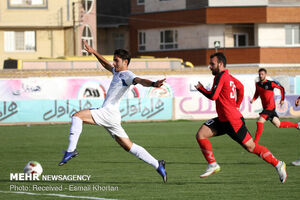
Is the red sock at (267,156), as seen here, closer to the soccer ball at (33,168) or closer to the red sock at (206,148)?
the red sock at (206,148)

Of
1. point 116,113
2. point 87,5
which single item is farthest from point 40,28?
point 116,113

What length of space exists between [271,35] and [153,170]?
40.7 metres

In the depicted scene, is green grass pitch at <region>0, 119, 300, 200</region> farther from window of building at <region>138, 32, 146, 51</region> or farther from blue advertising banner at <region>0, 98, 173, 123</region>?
window of building at <region>138, 32, 146, 51</region>

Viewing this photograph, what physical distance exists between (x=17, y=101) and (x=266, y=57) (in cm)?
2705

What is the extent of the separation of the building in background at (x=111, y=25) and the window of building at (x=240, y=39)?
37.7 ft

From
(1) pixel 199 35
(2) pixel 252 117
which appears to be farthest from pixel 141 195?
(1) pixel 199 35

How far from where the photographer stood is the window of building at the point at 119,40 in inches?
2419

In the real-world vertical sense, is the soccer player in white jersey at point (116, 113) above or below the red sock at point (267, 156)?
above

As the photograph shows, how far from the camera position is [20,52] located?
48.0m

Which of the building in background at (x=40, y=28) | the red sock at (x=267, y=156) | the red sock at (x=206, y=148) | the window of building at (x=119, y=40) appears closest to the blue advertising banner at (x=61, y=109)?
the building in background at (x=40, y=28)

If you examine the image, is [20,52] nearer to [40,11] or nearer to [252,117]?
[40,11]

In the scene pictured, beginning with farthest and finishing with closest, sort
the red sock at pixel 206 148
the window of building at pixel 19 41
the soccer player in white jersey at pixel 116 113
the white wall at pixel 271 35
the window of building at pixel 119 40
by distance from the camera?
the window of building at pixel 119 40, the white wall at pixel 271 35, the window of building at pixel 19 41, the red sock at pixel 206 148, the soccer player in white jersey at pixel 116 113

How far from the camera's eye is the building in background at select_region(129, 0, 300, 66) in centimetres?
5088

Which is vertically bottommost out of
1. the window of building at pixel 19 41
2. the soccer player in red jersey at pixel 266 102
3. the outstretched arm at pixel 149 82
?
the soccer player in red jersey at pixel 266 102
